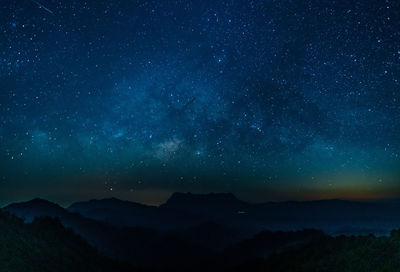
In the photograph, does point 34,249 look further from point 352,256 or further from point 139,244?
point 139,244

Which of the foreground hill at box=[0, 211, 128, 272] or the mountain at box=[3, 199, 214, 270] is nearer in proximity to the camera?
the foreground hill at box=[0, 211, 128, 272]

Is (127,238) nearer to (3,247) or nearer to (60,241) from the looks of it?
(60,241)

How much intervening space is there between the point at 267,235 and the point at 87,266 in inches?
4047

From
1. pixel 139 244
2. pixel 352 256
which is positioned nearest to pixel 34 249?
pixel 352 256

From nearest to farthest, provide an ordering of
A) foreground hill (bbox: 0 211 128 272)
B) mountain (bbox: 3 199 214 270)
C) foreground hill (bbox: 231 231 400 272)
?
foreground hill (bbox: 0 211 128 272) < foreground hill (bbox: 231 231 400 272) < mountain (bbox: 3 199 214 270)

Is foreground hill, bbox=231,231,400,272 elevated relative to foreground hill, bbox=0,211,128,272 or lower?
lower

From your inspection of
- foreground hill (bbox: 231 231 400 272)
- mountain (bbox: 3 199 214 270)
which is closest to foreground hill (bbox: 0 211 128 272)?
foreground hill (bbox: 231 231 400 272)

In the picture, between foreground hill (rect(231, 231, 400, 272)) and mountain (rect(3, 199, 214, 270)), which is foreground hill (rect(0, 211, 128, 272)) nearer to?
foreground hill (rect(231, 231, 400, 272))

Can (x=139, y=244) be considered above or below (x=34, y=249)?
below

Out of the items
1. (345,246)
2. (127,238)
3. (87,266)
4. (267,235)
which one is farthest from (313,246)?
(127,238)

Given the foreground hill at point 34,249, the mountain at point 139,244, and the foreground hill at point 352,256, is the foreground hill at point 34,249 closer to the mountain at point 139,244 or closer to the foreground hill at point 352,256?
the foreground hill at point 352,256

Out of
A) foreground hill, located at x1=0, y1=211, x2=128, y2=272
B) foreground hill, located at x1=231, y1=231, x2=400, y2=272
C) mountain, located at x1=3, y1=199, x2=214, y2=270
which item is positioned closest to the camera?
foreground hill, located at x1=0, y1=211, x2=128, y2=272

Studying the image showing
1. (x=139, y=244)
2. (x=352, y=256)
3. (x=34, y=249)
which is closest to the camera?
(x=34, y=249)

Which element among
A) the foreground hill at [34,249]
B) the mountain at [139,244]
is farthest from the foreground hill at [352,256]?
the mountain at [139,244]
